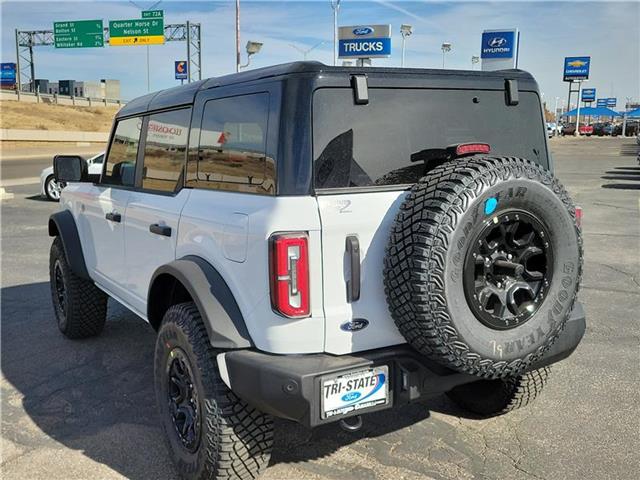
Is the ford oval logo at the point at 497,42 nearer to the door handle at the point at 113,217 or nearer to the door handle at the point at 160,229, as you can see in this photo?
the door handle at the point at 113,217

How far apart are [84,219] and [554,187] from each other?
3400 millimetres

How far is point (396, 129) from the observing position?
276 centimetres

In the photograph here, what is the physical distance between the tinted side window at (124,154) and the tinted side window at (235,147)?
3.26 ft

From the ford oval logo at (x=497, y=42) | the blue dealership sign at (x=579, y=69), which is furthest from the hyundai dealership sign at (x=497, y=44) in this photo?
the blue dealership sign at (x=579, y=69)

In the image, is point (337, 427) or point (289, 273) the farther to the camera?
point (337, 427)

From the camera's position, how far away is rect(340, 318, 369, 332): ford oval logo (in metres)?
2.53

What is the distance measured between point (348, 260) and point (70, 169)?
9.56 feet

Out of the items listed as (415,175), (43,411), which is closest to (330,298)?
(415,175)

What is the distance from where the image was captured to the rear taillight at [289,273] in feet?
7.80

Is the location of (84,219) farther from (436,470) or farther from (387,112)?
(436,470)

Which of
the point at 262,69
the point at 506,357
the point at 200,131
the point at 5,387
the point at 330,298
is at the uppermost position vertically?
the point at 262,69

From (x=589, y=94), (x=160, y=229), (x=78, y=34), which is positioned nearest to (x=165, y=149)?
(x=160, y=229)

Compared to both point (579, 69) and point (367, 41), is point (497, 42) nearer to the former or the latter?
point (367, 41)

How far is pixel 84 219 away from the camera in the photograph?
4.60 m
